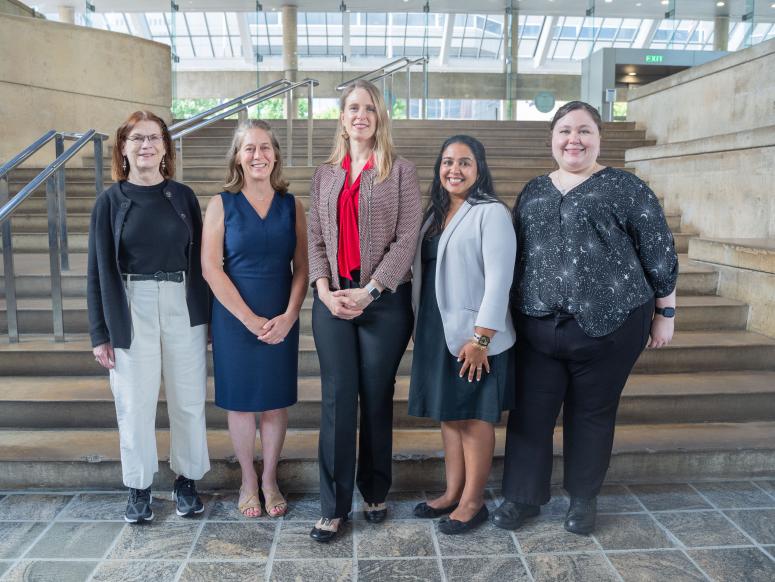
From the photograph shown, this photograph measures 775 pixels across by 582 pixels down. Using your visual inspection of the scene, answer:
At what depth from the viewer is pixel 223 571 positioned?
2482 millimetres

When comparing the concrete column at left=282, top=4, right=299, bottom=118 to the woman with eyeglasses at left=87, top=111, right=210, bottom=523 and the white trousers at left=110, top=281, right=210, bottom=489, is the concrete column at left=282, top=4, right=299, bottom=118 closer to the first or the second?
the woman with eyeglasses at left=87, top=111, right=210, bottom=523

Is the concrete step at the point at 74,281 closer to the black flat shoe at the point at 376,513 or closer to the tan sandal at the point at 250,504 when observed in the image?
the tan sandal at the point at 250,504

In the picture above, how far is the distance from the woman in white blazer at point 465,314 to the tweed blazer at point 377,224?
0.11m

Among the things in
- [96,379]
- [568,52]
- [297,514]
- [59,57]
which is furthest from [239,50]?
[297,514]

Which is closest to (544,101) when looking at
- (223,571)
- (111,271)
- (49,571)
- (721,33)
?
(721,33)

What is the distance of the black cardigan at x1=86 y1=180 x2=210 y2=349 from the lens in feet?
8.65

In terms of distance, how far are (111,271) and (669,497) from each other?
2.58 metres

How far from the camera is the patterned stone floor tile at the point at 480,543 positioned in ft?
8.62

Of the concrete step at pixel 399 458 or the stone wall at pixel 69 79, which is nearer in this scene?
the concrete step at pixel 399 458

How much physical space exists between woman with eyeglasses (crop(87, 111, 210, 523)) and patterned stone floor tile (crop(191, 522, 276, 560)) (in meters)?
0.31

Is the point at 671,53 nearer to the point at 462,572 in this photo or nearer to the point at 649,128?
the point at 649,128

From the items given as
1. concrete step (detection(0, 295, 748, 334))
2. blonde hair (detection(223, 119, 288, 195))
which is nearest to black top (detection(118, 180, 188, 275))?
blonde hair (detection(223, 119, 288, 195))

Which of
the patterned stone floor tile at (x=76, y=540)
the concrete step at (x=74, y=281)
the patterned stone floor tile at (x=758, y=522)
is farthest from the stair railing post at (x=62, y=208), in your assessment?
the patterned stone floor tile at (x=758, y=522)

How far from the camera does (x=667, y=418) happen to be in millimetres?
3611
